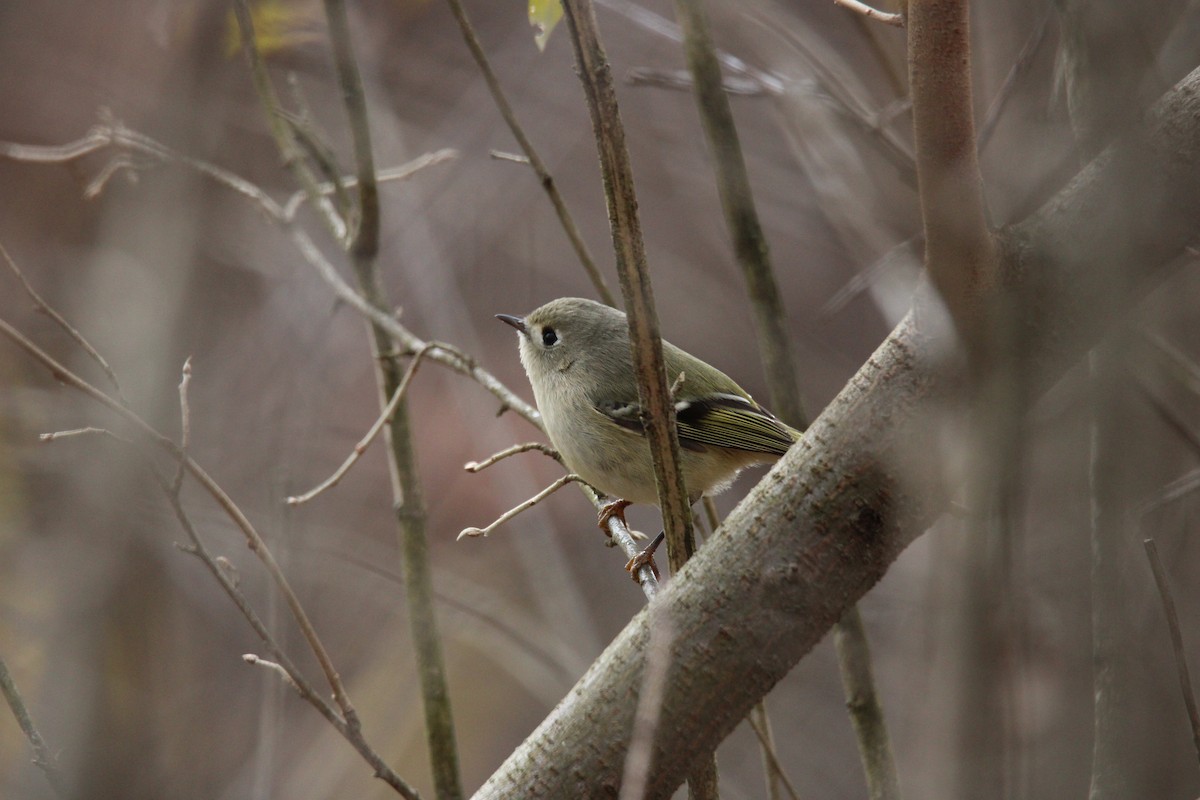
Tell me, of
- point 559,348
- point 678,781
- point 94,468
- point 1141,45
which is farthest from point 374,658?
point 1141,45

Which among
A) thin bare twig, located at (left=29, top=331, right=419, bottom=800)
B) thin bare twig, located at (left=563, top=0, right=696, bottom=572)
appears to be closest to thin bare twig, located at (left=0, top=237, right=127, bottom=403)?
thin bare twig, located at (left=29, top=331, right=419, bottom=800)

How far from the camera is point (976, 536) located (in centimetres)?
83

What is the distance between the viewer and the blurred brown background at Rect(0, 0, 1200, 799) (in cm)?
206

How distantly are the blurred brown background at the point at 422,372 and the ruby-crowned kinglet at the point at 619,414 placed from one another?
1.08 ft

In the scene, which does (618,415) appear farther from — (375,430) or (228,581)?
(228,581)

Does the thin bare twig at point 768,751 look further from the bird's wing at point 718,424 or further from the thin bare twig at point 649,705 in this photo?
the bird's wing at point 718,424

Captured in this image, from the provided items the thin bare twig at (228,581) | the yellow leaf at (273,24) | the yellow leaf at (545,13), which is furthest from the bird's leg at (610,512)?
the yellow leaf at (273,24)

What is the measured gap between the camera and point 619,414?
→ 237cm

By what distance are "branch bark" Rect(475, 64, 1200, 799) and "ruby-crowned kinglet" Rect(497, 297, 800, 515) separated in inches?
41.7

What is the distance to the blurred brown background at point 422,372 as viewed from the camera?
2064mm

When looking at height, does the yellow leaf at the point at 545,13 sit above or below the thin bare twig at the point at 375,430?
above

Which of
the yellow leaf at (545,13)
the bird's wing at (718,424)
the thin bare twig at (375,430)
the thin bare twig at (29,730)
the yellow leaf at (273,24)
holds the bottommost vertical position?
the thin bare twig at (29,730)

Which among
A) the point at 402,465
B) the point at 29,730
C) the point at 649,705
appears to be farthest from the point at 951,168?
the point at 402,465

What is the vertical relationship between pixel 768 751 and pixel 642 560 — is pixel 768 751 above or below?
below
